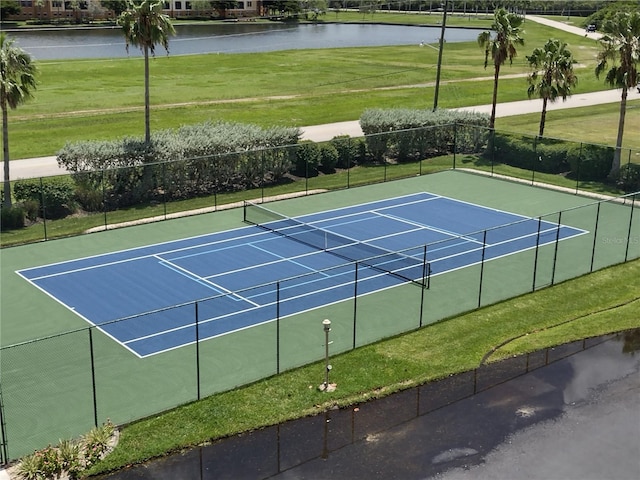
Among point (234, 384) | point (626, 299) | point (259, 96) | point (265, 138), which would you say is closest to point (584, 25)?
point (259, 96)

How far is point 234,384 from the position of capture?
21.1 metres

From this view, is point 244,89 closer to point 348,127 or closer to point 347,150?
point 348,127

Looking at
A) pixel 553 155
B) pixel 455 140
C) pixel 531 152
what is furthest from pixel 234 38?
pixel 553 155

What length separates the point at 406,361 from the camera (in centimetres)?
2248

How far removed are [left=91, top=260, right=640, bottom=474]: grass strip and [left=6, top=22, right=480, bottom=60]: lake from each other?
8350 centimetres

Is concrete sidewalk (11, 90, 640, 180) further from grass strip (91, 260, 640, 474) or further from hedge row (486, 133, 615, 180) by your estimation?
grass strip (91, 260, 640, 474)

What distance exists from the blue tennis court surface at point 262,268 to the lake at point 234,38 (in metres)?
73.1

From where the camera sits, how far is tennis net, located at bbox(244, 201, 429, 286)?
95.0 ft

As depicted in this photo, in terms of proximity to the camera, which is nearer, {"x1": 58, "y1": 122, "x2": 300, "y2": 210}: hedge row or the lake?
{"x1": 58, "y1": 122, "x2": 300, "y2": 210}: hedge row

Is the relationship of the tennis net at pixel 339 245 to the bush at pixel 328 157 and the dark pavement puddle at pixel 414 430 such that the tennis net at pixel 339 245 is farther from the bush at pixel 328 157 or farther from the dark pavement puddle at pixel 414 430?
the bush at pixel 328 157

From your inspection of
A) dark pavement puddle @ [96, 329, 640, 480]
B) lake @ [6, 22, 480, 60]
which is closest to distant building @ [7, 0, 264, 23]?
lake @ [6, 22, 480, 60]

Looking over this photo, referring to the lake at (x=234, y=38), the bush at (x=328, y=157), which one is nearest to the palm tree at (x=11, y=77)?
the bush at (x=328, y=157)

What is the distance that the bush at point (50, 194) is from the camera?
35344 mm

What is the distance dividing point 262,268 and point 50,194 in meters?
A: 11.5
